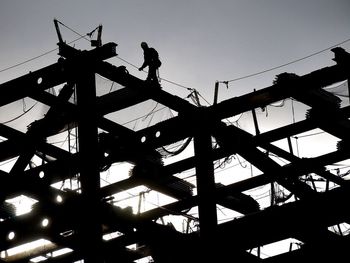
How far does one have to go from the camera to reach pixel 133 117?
948 cm

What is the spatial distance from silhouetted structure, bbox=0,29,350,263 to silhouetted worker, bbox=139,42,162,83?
1.20 metres

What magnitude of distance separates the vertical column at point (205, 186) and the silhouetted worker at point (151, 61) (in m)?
2.17

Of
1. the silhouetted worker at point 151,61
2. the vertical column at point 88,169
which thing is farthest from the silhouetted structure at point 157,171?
the silhouetted worker at point 151,61

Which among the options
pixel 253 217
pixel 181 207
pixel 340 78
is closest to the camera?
pixel 253 217

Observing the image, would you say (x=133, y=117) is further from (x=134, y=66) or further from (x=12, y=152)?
(x=12, y=152)

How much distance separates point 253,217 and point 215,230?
27.2 inches

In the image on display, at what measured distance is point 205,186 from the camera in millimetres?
7793

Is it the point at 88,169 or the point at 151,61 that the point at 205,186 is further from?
the point at 151,61

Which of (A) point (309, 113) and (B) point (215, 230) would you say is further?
(A) point (309, 113)

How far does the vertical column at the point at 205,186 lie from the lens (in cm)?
740

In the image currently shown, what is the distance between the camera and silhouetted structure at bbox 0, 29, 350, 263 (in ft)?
22.3

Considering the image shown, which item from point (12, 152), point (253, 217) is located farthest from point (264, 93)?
point (12, 152)

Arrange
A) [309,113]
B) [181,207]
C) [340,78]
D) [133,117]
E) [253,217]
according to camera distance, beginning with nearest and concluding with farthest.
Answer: [253,217] < [340,78] < [181,207] < [309,113] < [133,117]

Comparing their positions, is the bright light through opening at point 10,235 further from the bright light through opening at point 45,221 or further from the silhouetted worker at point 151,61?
the silhouetted worker at point 151,61
